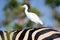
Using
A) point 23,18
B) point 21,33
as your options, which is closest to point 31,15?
point 23,18

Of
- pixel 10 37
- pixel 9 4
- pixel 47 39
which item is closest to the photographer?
pixel 47 39

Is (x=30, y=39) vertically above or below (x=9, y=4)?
below

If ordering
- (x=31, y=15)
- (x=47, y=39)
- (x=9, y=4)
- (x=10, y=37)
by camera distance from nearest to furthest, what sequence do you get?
(x=47, y=39), (x=10, y=37), (x=31, y=15), (x=9, y=4)

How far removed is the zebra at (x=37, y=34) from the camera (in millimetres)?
957

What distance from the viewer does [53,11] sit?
669 centimetres

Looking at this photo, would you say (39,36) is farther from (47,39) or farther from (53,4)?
(53,4)

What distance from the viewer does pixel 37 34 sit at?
3.29 ft

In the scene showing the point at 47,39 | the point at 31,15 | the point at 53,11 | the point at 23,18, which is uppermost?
the point at 53,11

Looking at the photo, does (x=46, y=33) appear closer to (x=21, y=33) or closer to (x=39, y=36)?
(x=39, y=36)

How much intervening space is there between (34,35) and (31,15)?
9.13 ft

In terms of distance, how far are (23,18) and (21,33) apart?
499 centimetres

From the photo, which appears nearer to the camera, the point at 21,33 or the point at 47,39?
the point at 47,39

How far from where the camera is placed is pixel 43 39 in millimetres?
958

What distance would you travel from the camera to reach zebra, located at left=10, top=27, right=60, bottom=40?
957mm
